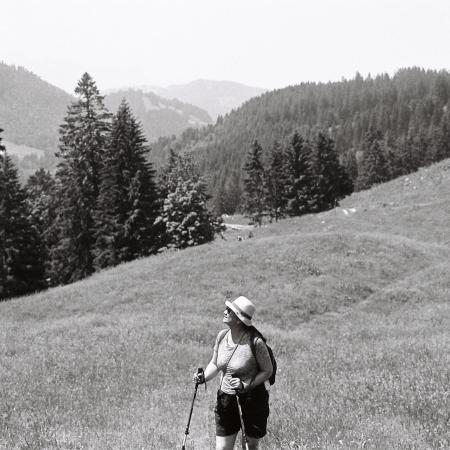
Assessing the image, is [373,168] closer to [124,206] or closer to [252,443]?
[124,206]

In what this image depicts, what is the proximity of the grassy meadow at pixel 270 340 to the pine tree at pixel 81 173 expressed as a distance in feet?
48.1

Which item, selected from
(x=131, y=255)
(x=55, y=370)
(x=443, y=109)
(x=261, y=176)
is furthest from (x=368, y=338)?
(x=443, y=109)

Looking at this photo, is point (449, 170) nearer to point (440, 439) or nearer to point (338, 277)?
point (338, 277)

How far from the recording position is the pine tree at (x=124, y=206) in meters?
42.3

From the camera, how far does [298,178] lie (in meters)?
71.8

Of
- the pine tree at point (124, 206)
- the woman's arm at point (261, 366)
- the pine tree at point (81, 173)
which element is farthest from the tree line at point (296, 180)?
the woman's arm at point (261, 366)

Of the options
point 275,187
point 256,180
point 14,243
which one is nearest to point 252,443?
point 14,243

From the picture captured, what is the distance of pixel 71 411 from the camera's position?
964 cm

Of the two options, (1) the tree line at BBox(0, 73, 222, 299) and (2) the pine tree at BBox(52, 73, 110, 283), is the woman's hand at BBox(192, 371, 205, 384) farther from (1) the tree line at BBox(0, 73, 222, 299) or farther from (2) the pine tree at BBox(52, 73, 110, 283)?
(2) the pine tree at BBox(52, 73, 110, 283)

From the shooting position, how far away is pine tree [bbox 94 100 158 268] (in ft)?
139

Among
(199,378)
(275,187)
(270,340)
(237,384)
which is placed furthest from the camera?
(275,187)

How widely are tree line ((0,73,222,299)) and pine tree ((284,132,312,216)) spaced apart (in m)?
26.9

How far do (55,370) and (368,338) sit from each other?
29.7 ft

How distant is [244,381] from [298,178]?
220 ft
